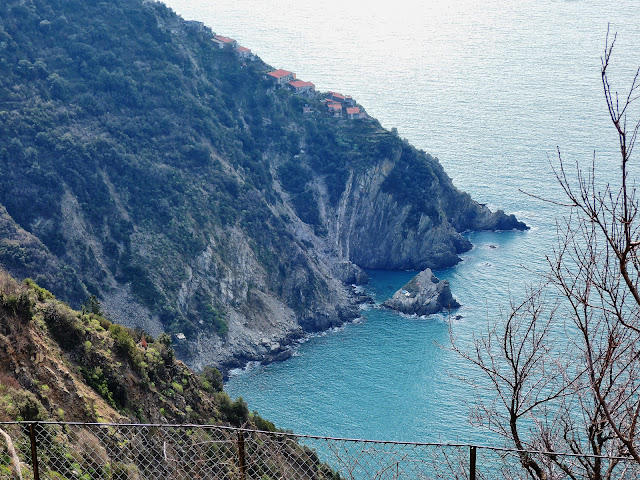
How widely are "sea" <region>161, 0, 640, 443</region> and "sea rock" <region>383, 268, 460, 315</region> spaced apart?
1.10m

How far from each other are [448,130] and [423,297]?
107ft

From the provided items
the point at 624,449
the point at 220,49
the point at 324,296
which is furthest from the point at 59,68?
the point at 624,449

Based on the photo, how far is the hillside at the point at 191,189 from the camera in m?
54.6

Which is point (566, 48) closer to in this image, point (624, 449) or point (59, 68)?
point (59, 68)

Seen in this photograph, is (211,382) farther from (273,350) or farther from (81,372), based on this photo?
(273,350)

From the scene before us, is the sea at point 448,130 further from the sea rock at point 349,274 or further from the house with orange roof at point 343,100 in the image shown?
the house with orange roof at point 343,100

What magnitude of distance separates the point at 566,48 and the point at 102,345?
10322cm

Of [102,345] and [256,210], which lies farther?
[256,210]

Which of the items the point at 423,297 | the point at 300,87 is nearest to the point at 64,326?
the point at 423,297

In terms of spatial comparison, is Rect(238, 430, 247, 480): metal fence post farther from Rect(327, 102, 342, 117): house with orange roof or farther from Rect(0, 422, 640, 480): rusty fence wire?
Rect(327, 102, 342, 117): house with orange roof

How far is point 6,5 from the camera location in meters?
65.4

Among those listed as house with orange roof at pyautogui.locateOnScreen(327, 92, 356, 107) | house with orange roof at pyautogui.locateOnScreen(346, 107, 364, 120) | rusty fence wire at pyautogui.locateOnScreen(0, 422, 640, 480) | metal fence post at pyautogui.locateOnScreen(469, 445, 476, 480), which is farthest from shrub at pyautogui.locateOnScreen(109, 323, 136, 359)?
house with orange roof at pyautogui.locateOnScreen(327, 92, 356, 107)

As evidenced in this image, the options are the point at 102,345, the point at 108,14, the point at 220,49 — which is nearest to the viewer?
the point at 102,345

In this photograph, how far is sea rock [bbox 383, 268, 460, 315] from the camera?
2336 inches
